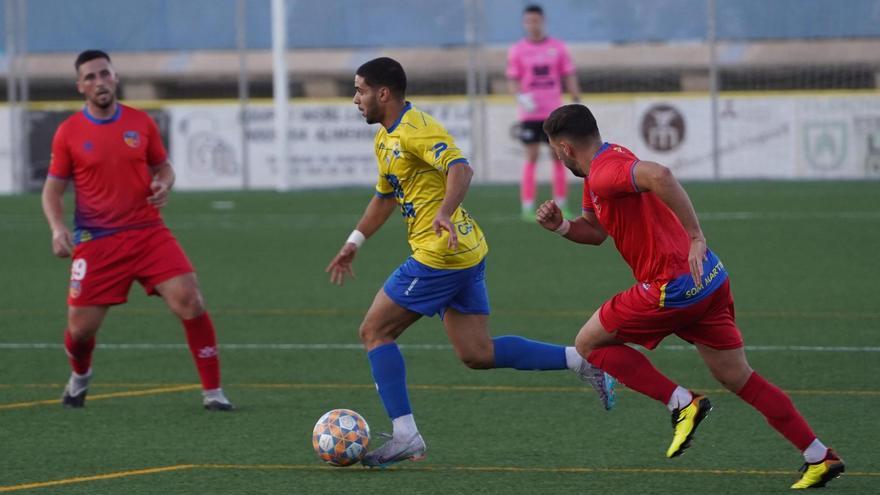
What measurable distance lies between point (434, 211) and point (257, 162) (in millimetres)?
19355

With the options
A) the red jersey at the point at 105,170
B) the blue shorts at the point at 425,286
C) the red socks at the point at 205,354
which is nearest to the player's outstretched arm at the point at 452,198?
the blue shorts at the point at 425,286

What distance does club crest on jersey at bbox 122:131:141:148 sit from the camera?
8.27m

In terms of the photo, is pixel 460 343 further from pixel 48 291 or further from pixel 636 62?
pixel 636 62

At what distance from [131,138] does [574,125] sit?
2.94 meters

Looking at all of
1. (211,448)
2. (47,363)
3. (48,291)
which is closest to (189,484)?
(211,448)

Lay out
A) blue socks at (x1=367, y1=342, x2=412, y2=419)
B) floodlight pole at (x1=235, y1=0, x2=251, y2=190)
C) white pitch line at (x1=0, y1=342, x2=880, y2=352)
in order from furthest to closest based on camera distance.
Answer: floodlight pole at (x1=235, y1=0, x2=251, y2=190)
white pitch line at (x1=0, y1=342, x2=880, y2=352)
blue socks at (x1=367, y1=342, x2=412, y2=419)

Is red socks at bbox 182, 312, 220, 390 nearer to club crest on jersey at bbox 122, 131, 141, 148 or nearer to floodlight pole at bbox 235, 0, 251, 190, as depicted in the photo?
club crest on jersey at bbox 122, 131, 141, 148

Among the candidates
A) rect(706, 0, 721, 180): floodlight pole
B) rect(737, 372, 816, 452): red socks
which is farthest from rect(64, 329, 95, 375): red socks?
rect(706, 0, 721, 180): floodlight pole

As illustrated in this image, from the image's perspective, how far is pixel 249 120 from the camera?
2630cm

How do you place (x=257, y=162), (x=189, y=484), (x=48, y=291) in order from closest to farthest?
(x=189, y=484)
(x=48, y=291)
(x=257, y=162)

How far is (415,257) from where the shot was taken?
690 centimetres

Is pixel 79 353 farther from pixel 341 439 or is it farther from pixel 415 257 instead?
pixel 415 257

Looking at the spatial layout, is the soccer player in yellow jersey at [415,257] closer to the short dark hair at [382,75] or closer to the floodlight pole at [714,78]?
the short dark hair at [382,75]

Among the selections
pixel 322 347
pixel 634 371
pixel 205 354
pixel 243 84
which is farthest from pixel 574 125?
pixel 243 84
